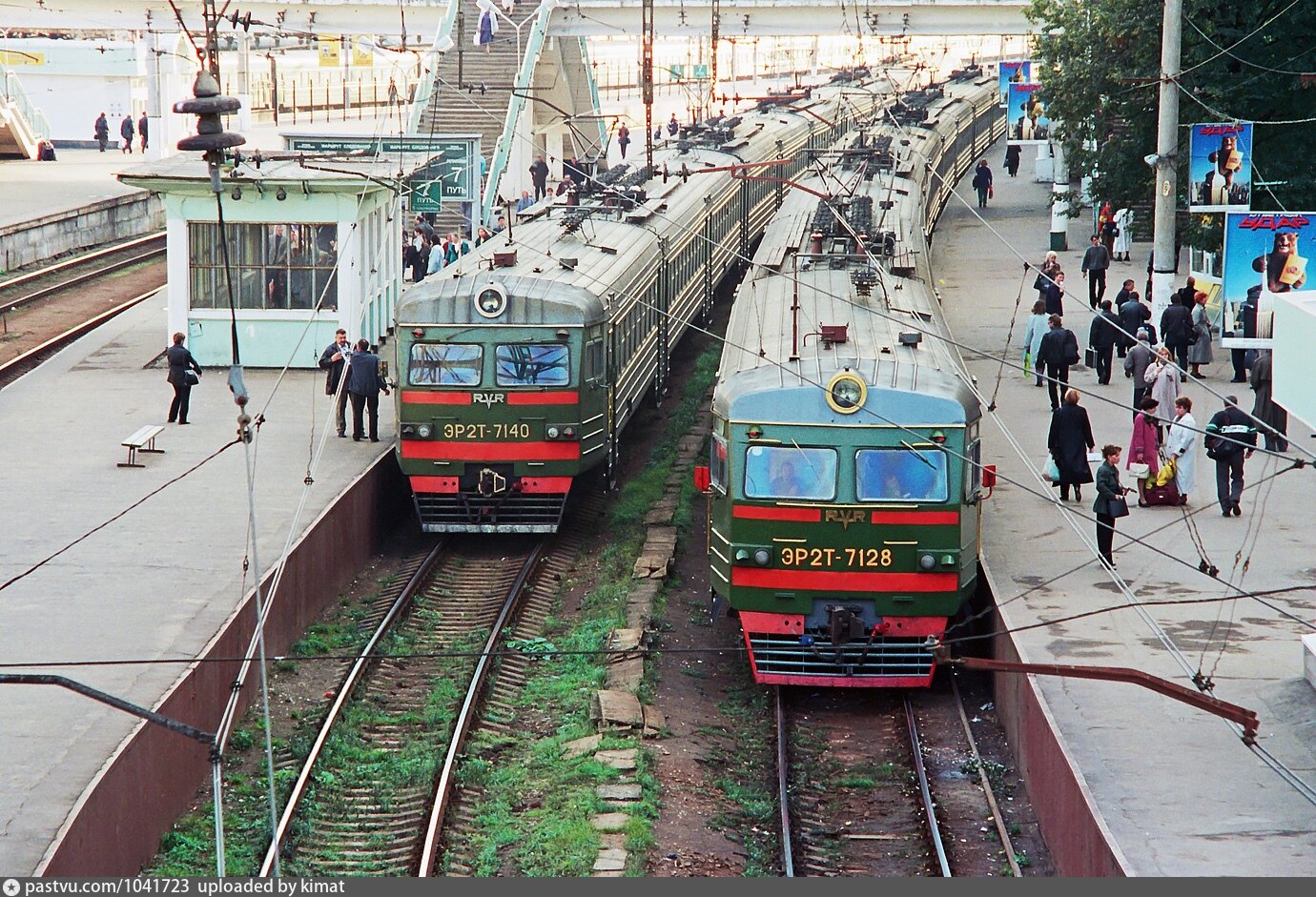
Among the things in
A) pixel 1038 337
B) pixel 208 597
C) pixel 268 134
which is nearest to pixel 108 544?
pixel 208 597

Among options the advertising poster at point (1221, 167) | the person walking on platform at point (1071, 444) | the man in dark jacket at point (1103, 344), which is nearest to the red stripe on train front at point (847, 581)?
the person walking on platform at point (1071, 444)

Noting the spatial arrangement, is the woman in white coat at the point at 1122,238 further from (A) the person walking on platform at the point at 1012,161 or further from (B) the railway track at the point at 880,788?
(B) the railway track at the point at 880,788

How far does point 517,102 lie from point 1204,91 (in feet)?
71.8

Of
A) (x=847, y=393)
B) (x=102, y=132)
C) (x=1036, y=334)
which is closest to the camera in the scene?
(x=847, y=393)

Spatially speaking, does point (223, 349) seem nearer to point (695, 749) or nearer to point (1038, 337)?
point (1038, 337)

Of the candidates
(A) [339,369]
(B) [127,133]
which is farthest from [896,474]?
(B) [127,133]

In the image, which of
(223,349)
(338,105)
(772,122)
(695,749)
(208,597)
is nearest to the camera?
(695,749)

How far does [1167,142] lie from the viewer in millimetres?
23422

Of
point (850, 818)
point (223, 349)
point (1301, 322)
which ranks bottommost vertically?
point (850, 818)

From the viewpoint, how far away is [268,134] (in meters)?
56.5

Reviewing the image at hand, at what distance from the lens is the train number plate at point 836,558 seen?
45.7 ft

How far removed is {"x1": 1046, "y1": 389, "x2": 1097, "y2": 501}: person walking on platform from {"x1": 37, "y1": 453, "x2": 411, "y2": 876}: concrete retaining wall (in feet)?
23.8

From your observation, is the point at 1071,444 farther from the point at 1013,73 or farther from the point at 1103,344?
the point at 1013,73

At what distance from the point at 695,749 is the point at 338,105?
59.7m
